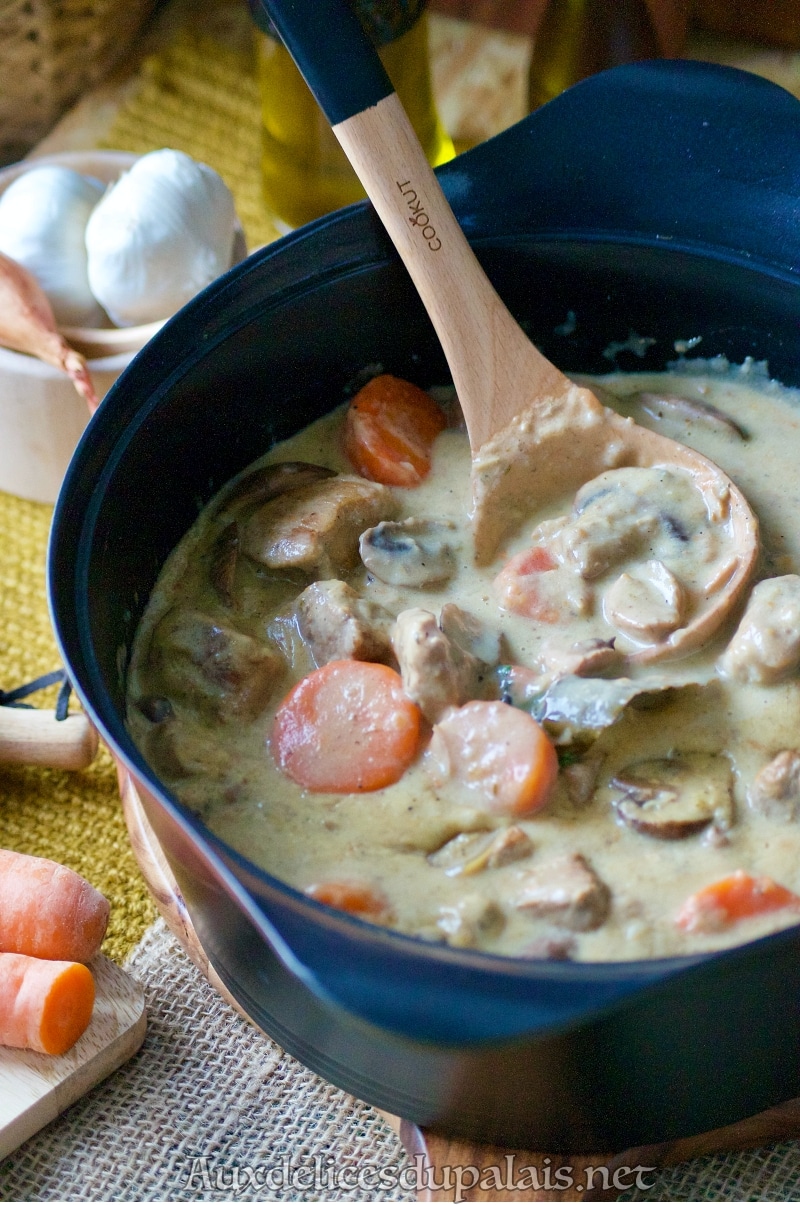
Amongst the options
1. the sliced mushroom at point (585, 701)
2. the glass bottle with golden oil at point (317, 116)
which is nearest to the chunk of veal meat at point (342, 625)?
the sliced mushroom at point (585, 701)

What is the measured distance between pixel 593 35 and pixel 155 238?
115cm

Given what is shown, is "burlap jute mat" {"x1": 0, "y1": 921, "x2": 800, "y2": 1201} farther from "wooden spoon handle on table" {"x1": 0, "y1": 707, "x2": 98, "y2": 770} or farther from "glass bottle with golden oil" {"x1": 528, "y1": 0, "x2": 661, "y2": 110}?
"glass bottle with golden oil" {"x1": 528, "y1": 0, "x2": 661, "y2": 110}

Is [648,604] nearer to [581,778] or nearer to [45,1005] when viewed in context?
[581,778]

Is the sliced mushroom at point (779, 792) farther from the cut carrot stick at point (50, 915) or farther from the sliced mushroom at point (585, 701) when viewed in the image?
the cut carrot stick at point (50, 915)

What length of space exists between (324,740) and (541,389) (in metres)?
0.72

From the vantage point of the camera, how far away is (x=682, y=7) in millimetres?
2859

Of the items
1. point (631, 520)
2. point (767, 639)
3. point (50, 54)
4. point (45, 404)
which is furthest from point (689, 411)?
point (50, 54)

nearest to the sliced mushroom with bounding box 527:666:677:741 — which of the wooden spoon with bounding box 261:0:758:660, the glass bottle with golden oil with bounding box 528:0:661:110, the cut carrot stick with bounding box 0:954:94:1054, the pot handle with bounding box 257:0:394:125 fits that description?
the wooden spoon with bounding box 261:0:758:660

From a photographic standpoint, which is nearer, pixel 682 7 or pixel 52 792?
pixel 52 792

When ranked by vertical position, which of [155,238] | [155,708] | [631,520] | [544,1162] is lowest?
[544,1162]

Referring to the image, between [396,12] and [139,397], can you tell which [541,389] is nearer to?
[139,397]

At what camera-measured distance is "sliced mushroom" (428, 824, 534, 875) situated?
160cm

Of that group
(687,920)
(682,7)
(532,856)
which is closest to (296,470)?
(532,856)

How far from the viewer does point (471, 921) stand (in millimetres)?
1530
